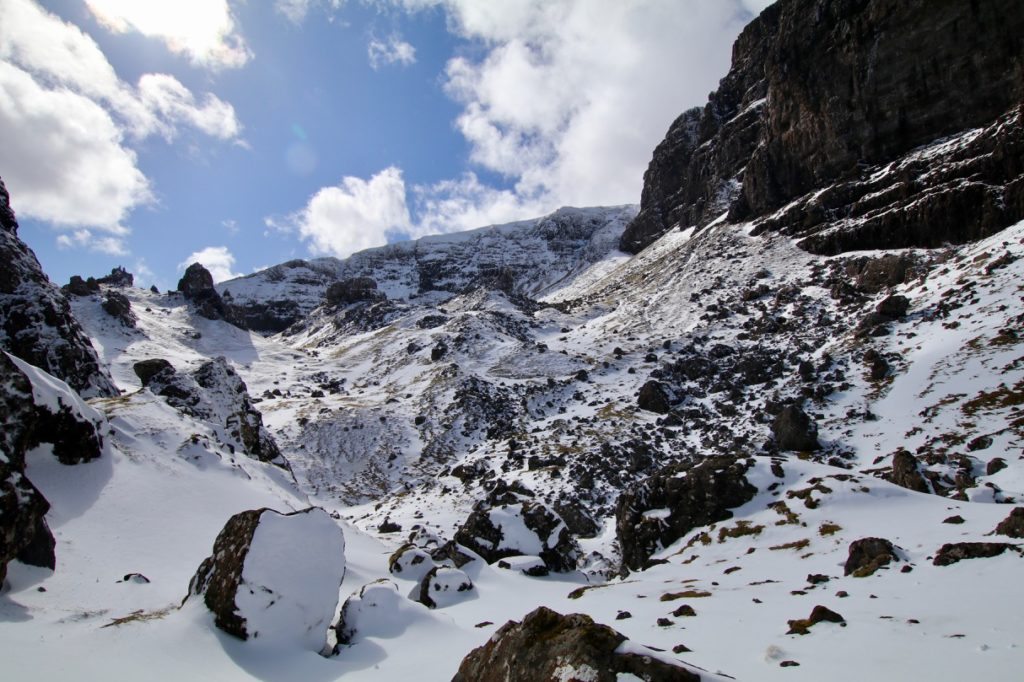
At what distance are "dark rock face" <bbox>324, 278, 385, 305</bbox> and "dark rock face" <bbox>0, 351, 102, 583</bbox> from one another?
103 meters

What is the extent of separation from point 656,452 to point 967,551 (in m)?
25.5

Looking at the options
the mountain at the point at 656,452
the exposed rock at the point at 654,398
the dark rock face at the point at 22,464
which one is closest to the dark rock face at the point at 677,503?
the mountain at the point at 656,452

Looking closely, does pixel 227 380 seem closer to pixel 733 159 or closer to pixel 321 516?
pixel 321 516

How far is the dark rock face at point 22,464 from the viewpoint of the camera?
9.38 metres

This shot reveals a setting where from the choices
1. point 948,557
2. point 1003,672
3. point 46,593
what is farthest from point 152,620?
point 948,557

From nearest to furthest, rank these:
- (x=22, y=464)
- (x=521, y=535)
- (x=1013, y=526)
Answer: (x=22, y=464) → (x=1013, y=526) → (x=521, y=535)

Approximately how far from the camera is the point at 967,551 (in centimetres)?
1095

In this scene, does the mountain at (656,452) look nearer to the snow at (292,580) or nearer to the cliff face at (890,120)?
the snow at (292,580)

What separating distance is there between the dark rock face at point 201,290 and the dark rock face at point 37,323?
198 feet

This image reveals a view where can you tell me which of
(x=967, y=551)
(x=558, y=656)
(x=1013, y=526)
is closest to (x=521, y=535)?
(x=967, y=551)

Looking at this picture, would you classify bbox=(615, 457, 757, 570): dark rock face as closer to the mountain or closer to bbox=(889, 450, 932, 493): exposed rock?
the mountain

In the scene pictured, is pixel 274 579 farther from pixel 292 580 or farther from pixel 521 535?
pixel 521 535

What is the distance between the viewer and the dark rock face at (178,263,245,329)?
93.9 meters

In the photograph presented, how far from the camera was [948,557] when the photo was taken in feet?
36.2
